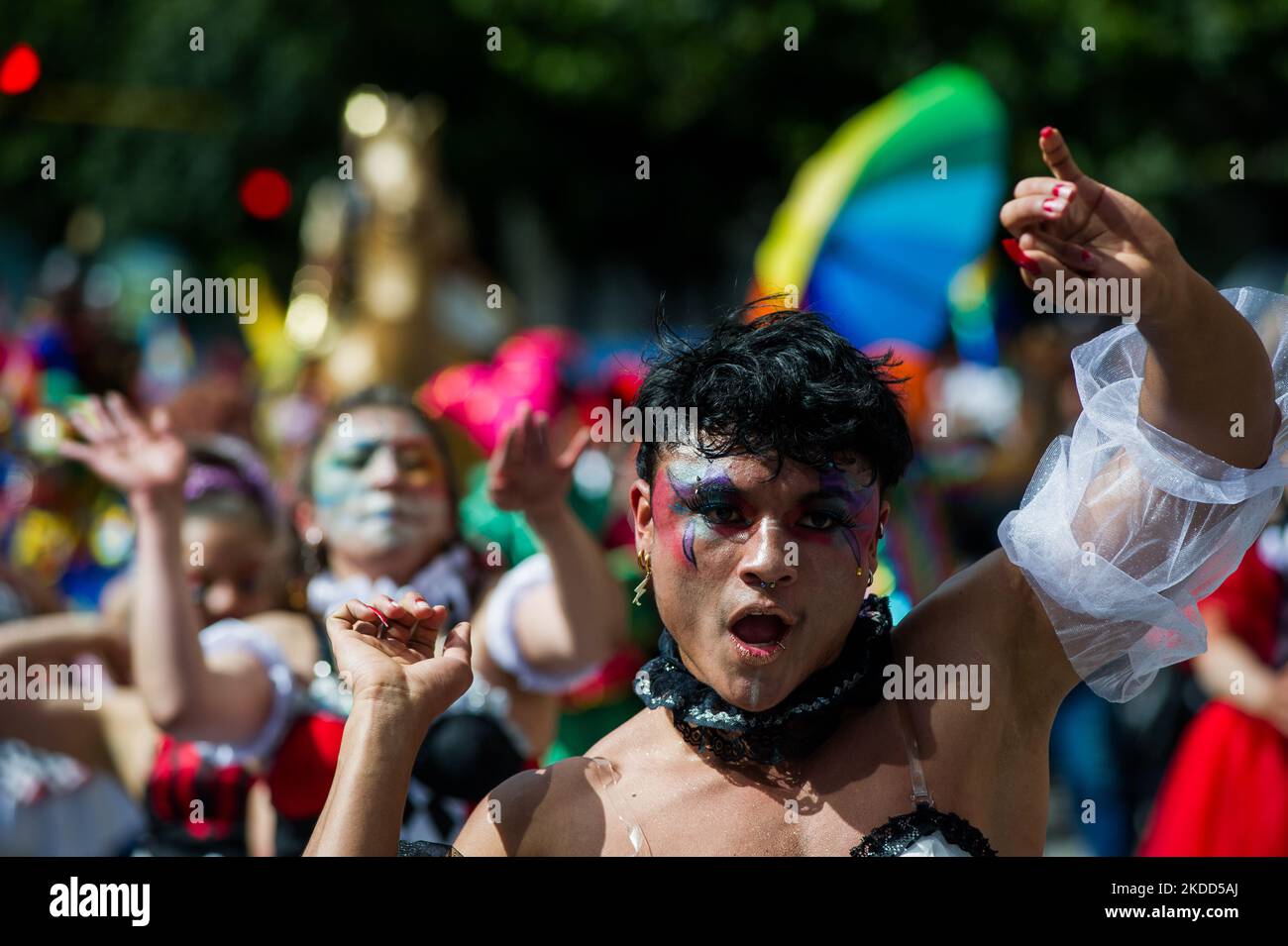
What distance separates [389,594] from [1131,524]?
5.53 ft

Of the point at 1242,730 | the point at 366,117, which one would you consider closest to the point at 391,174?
the point at 366,117

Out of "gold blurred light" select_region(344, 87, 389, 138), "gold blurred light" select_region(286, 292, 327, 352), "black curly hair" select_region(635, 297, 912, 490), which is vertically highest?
"gold blurred light" select_region(344, 87, 389, 138)

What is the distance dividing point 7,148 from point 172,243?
189 centimetres

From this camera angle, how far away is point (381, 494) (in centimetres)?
360

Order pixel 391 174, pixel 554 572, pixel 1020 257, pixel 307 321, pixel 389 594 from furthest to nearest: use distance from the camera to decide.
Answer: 1. pixel 391 174
2. pixel 307 321
3. pixel 554 572
4. pixel 389 594
5. pixel 1020 257

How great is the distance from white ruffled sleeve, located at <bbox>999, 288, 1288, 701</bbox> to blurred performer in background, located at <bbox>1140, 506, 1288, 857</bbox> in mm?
2776

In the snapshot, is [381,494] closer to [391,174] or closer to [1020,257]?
[1020,257]

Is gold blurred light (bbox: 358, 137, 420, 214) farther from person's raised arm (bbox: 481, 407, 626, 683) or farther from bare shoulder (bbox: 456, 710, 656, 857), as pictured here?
bare shoulder (bbox: 456, 710, 656, 857)

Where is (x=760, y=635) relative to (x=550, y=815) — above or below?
above

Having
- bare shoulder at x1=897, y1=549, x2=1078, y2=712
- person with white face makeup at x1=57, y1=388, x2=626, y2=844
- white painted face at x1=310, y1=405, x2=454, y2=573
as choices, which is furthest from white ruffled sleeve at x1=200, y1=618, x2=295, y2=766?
bare shoulder at x1=897, y1=549, x2=1078, y2=712

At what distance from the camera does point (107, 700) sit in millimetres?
4027

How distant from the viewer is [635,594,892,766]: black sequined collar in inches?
79.0
